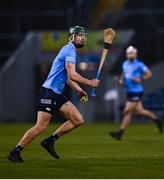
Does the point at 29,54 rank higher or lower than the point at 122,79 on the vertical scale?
lower

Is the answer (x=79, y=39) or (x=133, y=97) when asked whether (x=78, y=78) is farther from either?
(x=133, y=97)

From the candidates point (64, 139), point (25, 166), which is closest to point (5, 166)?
point (25, 166)

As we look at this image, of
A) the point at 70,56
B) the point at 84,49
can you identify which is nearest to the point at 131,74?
the point at 70,56

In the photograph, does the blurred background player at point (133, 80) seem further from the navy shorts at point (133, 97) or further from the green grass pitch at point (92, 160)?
the green grass pitch at point (92, 160)

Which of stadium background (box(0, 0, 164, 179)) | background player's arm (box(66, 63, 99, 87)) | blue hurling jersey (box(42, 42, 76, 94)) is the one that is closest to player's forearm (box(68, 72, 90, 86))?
background player's arm (box(66, 63, 99, 87))

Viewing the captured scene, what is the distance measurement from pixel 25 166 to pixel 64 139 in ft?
27.4

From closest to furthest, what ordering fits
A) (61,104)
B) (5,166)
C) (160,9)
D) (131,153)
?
(5,166) → (61,104) → (131,153) → (160,9)

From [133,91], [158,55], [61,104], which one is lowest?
[158,55]

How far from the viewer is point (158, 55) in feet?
128

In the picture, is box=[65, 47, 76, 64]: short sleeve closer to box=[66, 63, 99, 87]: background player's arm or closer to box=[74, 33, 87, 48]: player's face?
box=[66, 63, 99, 87]: background player's arm

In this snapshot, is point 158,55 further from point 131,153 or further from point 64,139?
point 131,153

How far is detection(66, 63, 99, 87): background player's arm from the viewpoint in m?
13.2

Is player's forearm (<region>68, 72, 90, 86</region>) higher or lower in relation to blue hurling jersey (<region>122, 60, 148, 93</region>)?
higher

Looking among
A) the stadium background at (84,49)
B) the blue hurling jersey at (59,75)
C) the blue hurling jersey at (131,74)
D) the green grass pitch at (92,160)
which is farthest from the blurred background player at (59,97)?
the stadium background at (84,49)
